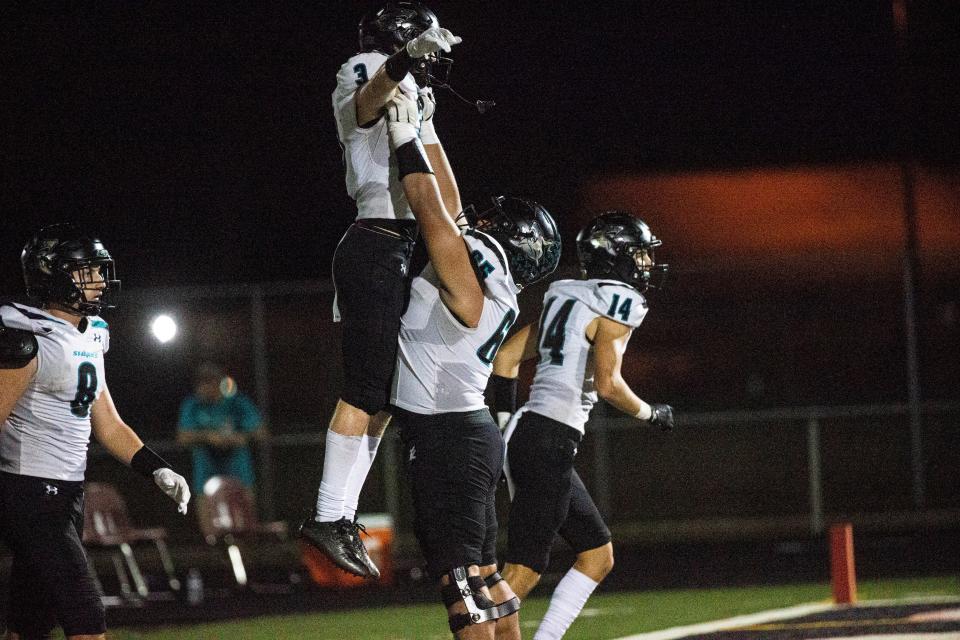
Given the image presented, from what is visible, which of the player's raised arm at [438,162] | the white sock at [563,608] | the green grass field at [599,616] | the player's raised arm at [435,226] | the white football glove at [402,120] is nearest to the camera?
the player's raised arm at [435,226]

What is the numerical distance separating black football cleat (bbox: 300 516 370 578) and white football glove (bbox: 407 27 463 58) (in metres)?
1.90

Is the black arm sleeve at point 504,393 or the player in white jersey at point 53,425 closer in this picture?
the player in white jersey at point 53,425

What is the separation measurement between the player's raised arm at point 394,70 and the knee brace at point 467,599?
6.06 feet

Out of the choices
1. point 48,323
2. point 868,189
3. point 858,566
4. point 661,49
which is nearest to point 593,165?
point 661,49

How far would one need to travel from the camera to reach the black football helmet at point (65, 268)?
607cm

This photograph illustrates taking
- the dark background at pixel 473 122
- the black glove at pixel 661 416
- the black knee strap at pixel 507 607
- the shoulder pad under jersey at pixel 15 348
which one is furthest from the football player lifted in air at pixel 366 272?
the dark background at pixel 473 122

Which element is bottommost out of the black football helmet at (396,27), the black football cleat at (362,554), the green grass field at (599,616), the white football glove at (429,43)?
the green grass field at (599,616)

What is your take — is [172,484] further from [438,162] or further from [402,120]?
[402,120]

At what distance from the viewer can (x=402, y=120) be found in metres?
5.43

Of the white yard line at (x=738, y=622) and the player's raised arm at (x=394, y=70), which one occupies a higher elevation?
the player's raised arm at (x=394, y=70)

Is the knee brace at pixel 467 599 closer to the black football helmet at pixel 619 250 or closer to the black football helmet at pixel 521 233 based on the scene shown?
the black football helmet at pixel 521 233

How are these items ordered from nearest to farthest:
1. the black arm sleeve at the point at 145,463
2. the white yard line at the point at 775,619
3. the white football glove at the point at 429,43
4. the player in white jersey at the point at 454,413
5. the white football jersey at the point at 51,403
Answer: the white football glove at the point at 429,43 → the player in white jersey at the point at 454,413 → the white football jersey at the point at 51,403 → the black arm sleeve at the point at 145,463 → the white yard line at the point at 775,619

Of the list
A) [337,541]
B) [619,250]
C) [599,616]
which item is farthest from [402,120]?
[599,616]

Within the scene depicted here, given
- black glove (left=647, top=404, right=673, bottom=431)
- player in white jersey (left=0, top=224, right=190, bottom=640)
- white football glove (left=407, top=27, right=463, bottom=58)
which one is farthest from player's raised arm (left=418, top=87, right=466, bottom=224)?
black glove (left=647, top=404, right=673, bottom=431)
